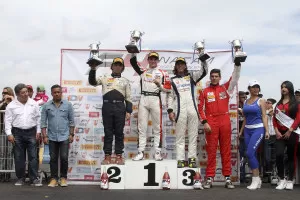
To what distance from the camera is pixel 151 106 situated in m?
7.45

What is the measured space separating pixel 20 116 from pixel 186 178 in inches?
125

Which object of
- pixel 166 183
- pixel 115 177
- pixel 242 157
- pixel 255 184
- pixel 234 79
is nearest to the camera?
pixel 166 183

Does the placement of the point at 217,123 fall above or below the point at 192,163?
above

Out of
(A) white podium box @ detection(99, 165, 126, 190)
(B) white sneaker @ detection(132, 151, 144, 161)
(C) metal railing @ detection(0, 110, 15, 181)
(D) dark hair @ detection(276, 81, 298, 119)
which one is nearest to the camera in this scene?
(A) white podium box @ detection(99, 165, 126, 190)

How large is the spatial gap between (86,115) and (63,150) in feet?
3.47

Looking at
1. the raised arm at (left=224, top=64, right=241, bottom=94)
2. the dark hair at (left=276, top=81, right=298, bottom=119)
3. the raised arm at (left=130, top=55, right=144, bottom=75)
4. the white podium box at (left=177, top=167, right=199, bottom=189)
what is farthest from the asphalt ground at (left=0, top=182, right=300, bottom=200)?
the raised arm at (left=130, top=55, right=144, bottom=75)

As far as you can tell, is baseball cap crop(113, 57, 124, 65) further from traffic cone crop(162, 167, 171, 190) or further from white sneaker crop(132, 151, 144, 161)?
traffic cone crop(162, 167, 171, 190)

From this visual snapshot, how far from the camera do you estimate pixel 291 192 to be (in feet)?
22.0

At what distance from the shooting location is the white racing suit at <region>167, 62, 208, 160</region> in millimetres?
7355

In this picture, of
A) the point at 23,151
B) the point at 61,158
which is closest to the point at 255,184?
the point at 61,158

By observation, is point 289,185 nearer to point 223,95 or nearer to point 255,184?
point 255,184

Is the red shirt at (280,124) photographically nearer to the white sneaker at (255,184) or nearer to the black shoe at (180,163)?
the white sneaker at (255,184)

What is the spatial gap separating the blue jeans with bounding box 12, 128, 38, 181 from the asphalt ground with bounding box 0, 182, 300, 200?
0.35 meters

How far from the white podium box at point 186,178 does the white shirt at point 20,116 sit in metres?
2.70
